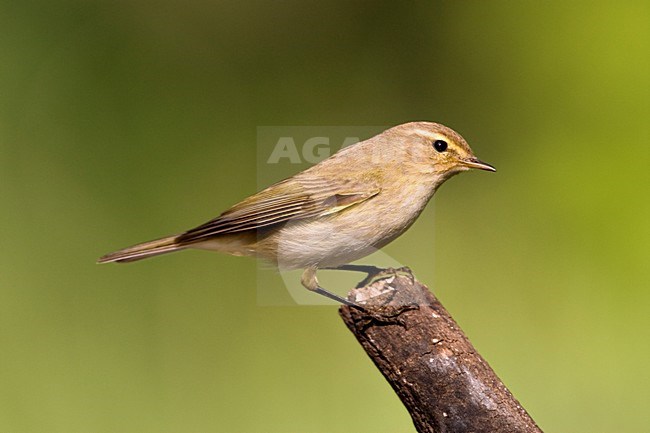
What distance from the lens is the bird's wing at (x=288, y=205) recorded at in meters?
1.85

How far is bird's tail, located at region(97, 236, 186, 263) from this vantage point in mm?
1879

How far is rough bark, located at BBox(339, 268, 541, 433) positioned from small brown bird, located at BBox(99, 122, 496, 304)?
0.12 m

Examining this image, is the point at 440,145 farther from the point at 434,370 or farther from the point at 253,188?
the point at 253,188

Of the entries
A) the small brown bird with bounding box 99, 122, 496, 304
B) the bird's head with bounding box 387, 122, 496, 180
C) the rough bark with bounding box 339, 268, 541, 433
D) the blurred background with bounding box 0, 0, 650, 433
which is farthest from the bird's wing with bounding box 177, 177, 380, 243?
the blurred background with bounding box 0, 0, 650, 433

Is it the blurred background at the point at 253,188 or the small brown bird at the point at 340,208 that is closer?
the small brown bird at the point at 340,208

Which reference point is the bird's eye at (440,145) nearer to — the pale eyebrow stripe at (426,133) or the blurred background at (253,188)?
the pale eyebrow stripe at (426,133)

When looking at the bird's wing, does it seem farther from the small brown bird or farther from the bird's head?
the bird's head

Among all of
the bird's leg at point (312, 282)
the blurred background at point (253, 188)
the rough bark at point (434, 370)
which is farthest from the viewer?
the blurred background at point (253, 188)

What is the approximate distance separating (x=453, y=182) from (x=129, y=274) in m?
1.24

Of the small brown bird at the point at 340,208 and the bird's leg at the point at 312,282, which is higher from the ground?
the small brown bird at the point at 340,208

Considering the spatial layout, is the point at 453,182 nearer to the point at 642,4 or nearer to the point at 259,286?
the point at 259,286

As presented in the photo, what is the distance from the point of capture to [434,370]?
5.63 feet

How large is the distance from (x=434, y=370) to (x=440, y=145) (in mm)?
471

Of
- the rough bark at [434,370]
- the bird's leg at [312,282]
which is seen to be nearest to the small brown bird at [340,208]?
the bird's leg at [312,282]
